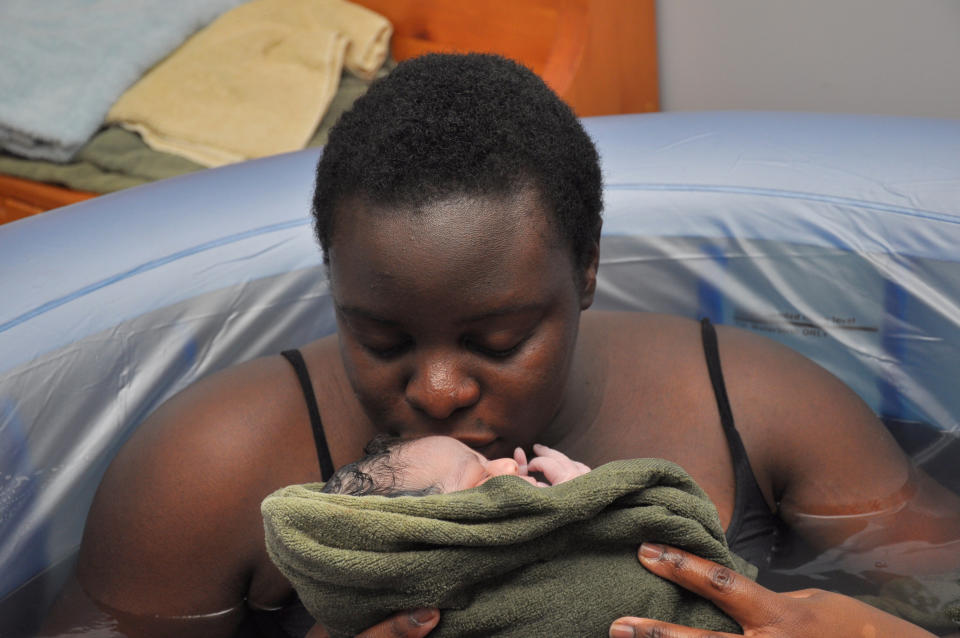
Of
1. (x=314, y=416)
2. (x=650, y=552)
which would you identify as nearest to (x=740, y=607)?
(x=650, y=552)

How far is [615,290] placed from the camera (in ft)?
5.68

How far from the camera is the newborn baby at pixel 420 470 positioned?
93cm

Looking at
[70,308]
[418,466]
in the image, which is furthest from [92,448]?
[418,466]

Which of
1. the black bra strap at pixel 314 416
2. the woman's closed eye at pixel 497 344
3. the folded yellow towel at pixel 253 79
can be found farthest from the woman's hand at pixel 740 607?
the folded yellow towel at pixel 253 79

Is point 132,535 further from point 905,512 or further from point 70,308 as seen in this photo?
point 905,512

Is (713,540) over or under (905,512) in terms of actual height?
over

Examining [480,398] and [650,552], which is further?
[480,398]

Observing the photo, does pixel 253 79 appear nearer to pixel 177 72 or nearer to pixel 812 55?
pixel 177 72

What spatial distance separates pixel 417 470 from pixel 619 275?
0.84 metres

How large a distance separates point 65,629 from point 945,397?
4.11ft

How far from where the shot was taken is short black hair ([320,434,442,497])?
924mm

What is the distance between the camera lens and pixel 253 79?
2.62 m

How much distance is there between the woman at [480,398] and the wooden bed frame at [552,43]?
1050mm

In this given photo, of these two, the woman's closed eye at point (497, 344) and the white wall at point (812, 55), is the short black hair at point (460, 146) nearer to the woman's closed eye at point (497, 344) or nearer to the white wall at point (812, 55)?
the woman's closed eye at point (497, 344)
